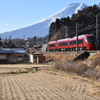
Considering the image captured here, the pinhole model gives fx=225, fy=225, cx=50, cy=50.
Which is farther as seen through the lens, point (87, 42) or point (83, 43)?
point (83, 43)

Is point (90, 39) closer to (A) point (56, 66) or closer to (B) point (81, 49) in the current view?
(B) point (81, 49)

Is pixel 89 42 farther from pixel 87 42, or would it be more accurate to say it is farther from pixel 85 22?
pixel 85 22

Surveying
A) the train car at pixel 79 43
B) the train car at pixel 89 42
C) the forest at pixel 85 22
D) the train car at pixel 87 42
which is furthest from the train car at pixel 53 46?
the train car at pixel 89 42

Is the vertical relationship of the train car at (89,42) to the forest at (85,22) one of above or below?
below

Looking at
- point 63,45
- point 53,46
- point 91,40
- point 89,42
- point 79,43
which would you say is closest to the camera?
point 89,42

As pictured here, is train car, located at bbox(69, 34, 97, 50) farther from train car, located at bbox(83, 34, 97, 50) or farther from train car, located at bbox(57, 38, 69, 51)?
train car, located at bbox(57, 38, 69, 51)

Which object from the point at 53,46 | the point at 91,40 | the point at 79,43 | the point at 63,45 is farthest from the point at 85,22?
the point at 91,40

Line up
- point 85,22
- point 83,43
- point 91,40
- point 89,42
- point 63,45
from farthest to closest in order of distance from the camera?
1. point 85,22
2. point 63,45
3. point 83,43
4. point 91,40
5. point 89,42

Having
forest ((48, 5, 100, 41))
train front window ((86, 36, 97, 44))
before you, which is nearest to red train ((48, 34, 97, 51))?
train front window ((86, 36, 97, 44))

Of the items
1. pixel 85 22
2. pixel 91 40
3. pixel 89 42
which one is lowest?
pixel 89 42

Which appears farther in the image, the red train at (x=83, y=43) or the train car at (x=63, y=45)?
the train car at (x=63, y=45)

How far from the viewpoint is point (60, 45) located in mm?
53250

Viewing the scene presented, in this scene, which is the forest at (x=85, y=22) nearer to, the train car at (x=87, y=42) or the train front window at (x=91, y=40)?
the train car at (x=87, y=42)

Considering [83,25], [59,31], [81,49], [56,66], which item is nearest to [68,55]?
[81,49]
